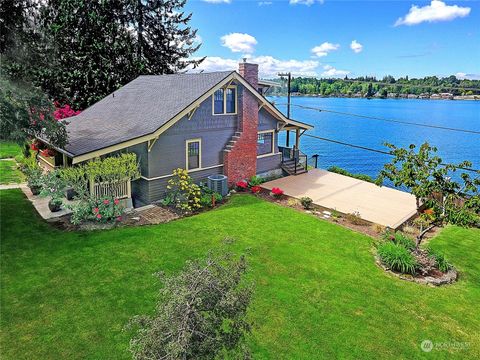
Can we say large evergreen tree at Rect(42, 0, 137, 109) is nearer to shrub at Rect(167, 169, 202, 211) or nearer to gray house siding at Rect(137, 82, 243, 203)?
gray house siding at Rect(137, 82, 243, 203)

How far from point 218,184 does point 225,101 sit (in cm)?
429

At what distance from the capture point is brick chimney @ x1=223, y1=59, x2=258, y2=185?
1742cm

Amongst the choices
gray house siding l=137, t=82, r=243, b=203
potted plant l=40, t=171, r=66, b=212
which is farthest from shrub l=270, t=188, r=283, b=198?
potted plant l=40, t=171, r=66, b=212

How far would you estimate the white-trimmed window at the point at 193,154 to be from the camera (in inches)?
623

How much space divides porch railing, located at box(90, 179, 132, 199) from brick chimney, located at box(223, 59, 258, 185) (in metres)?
5.24

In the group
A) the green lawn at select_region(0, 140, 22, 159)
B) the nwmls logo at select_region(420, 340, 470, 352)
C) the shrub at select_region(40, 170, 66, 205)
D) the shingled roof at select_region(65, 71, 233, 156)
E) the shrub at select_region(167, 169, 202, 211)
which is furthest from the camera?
the green lawn at select_region(0, 140, 22, 159)

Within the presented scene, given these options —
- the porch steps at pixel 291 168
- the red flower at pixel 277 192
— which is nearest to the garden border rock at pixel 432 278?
the red flower at pixel 277 192

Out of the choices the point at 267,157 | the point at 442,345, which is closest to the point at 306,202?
the point at 267,157

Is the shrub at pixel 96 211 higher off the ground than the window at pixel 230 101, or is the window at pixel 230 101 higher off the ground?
the window at pixel 230 101

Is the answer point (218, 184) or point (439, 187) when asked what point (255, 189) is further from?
point (439, 187)

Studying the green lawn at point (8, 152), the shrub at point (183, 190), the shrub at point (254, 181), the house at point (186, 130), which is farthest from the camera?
the green lawn at point (8, 152)

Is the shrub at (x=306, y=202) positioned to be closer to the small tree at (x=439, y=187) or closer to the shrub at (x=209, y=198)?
the shrub at (x=209, y=198)

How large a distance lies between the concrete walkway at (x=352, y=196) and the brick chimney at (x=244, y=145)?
5.33 ft

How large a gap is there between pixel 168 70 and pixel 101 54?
22.6ft
